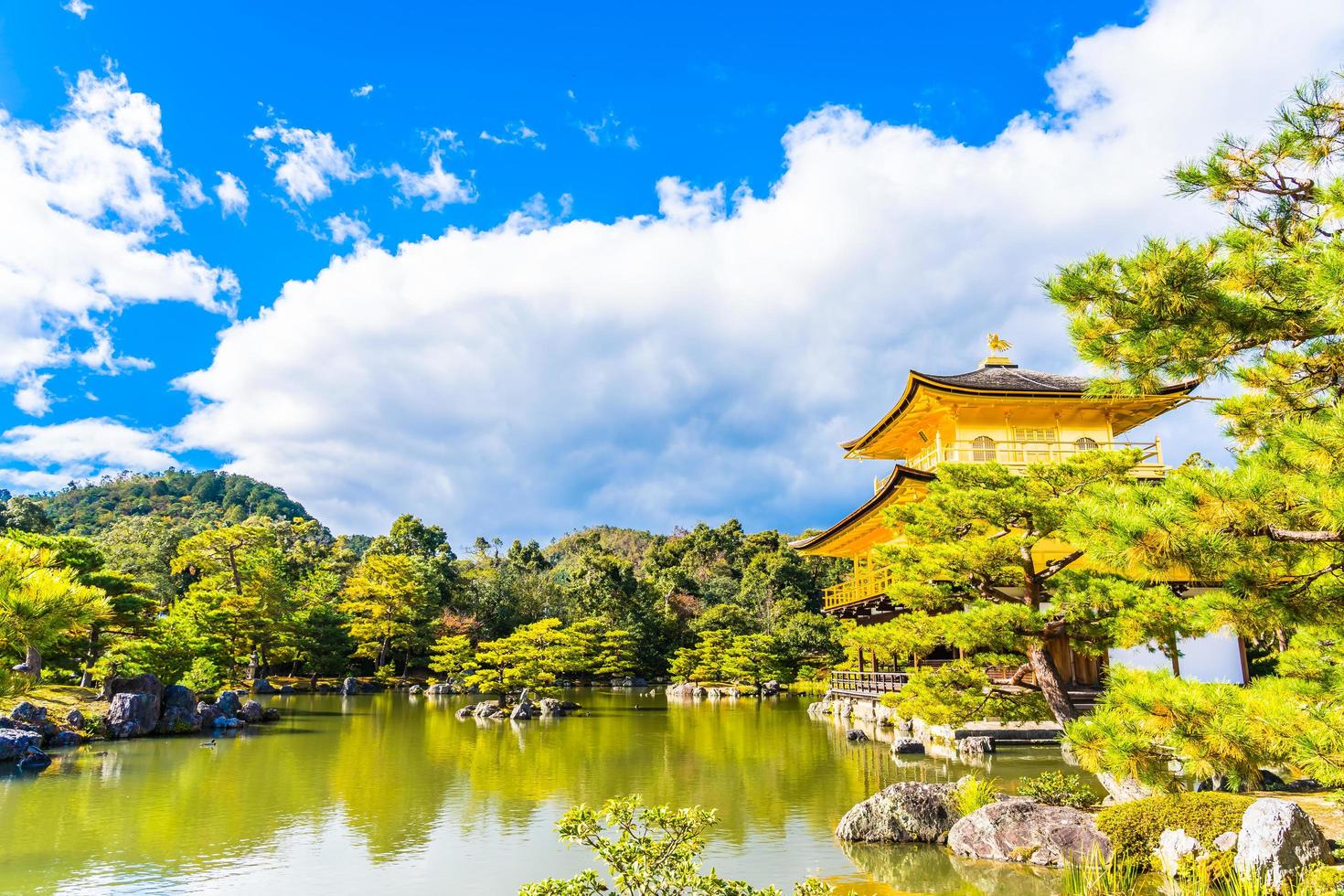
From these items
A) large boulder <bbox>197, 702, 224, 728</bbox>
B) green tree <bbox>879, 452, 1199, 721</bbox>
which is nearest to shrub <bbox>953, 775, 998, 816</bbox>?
green tree <bbox>879, 452, 1199, 721</bbox>

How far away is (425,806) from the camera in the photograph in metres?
9.10

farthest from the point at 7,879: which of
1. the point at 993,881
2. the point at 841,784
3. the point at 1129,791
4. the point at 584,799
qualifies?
the point at 1129,791

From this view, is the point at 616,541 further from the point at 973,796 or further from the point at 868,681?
the point at 973,796

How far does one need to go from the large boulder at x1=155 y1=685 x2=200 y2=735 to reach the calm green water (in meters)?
1.11

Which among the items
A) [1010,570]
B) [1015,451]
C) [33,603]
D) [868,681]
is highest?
[1015,451]

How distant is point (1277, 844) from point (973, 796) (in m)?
2.82

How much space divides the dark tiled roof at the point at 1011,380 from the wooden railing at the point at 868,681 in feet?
18.0

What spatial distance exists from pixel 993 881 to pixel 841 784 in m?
4.19

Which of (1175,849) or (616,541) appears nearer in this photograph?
(1175,849)

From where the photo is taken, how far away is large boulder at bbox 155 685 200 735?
51.5 ft

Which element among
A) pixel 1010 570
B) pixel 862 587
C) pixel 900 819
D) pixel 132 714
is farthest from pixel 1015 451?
pixel 132 714

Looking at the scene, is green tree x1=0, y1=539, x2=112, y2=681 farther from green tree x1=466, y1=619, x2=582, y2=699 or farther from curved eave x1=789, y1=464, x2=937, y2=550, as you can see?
green tree x1=466, y1=619, x2=582, y2=699

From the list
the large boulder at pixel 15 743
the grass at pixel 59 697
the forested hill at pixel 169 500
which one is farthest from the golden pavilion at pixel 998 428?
the forested hill at pixel 169 500

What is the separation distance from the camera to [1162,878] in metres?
5.59
